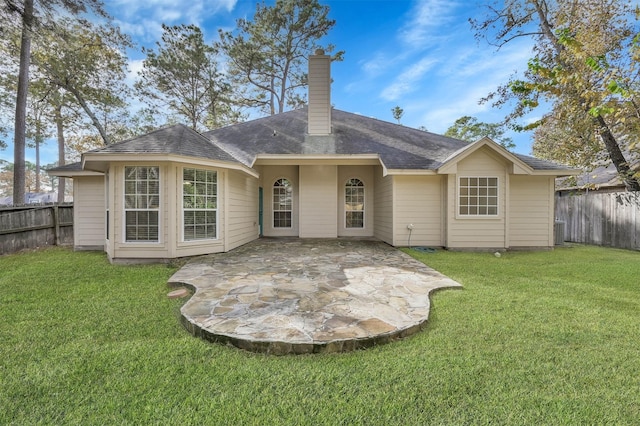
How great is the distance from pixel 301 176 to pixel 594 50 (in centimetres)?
782

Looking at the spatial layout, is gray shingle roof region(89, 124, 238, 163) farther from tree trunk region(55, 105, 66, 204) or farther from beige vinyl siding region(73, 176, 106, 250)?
tree trunk region(55, 105, 66, 204)

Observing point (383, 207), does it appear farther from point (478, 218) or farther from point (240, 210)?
point (240, 210)

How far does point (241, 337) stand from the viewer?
2.64 m

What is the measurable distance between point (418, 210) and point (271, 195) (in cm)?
542

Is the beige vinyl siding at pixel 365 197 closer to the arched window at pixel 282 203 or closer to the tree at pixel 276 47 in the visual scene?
the arched window at pixel 282 203

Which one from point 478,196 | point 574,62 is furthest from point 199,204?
point 574,62

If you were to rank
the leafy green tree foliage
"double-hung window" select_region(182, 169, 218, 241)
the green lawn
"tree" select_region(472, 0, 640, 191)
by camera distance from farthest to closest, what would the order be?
the leafy green tree foliage
"double-hung window" select_region(182, 169, 218, 241)
"tree" select_region(472, 0, 640, 191)
the green lawn

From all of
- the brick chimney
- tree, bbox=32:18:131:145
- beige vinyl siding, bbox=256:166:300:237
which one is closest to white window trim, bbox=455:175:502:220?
the brick chimney

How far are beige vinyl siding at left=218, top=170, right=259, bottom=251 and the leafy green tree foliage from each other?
10344 millimetres

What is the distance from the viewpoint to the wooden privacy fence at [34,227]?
7.48m

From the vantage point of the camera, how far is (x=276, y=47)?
53.1 feet

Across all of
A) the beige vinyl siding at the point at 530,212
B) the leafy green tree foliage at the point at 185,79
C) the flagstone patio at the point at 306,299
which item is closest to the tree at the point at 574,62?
the beige vinyl siding at the point at 530,212

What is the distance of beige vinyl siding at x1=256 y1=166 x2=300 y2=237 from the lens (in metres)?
10.5

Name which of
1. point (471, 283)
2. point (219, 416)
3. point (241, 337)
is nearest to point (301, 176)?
point (471, 283)
